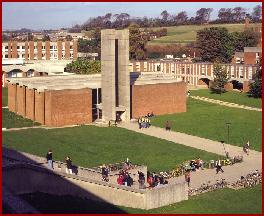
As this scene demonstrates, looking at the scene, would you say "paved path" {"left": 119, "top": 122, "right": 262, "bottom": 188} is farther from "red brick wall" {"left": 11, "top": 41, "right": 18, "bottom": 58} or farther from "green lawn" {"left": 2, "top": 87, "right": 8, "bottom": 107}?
"red brick wall" {"left": 11, "top": 41, "right": 18, "bottom": 58}

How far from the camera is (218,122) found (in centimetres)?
4862

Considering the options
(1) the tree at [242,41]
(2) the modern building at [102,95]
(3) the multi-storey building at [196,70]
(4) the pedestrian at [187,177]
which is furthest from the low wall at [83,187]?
(1) the tree at [242,41]

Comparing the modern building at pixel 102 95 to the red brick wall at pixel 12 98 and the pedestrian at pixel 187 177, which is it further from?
the pedestrian at pixel 187 177

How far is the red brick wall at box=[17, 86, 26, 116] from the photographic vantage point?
176 feet

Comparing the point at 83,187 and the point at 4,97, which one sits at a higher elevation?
the point at 4,97

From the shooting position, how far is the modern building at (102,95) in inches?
1937

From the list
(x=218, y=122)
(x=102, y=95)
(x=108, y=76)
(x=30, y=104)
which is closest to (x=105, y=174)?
(x=218, y=122)

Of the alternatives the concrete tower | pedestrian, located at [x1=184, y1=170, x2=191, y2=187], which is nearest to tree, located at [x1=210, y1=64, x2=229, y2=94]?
the concrete tower

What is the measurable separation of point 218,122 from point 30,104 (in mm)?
17305

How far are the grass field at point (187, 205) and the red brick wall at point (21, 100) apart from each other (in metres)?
26.3

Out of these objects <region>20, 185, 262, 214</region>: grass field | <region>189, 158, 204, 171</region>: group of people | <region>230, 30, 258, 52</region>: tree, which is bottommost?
<region>20, 185, 262, 214</region>: grass field

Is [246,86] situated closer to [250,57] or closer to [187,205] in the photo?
[250,57]

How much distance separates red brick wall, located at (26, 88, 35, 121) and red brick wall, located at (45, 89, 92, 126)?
9.04 ft

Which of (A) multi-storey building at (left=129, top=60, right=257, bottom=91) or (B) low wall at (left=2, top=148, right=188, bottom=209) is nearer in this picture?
(B) low wall at (left=2, top=148, right=188, bottom=209)
